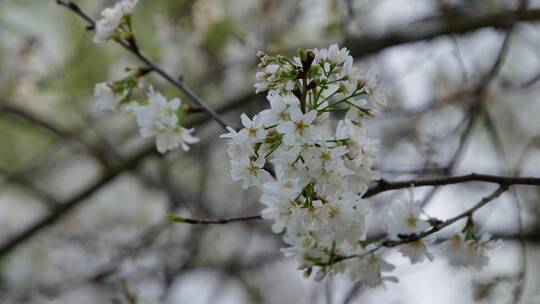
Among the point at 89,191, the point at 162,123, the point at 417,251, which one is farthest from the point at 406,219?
the point at 89,191

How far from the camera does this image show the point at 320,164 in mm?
1241

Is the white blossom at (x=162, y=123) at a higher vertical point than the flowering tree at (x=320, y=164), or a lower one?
higher

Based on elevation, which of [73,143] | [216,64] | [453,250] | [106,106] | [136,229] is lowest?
[453,250]

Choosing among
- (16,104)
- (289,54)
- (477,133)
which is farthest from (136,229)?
(477,133)

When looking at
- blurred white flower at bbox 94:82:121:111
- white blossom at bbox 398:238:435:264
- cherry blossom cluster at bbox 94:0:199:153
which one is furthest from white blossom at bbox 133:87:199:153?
white blossom at bbox 398:238:435:264

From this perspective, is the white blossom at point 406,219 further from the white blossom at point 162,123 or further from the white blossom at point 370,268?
the white blossom at point 162,123

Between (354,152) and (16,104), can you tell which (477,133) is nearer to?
(16,104)

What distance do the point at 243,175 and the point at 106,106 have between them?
50 centimetres

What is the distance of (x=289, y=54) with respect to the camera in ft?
10.7

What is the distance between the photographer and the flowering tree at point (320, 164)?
49.4 inches

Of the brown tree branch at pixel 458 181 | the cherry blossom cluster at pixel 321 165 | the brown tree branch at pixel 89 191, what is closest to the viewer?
the cherry blossom cluster at pixel 321 165

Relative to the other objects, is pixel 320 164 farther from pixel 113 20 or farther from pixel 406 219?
pixel 113 20

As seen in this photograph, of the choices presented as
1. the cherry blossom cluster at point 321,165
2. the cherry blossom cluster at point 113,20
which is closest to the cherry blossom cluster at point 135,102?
the cherry blossom cluster at point 113,20

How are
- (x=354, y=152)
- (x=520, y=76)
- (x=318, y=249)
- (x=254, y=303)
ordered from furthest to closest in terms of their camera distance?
(x=254, y=303), (x=520, y=76), (x=318, y=249), (x=354, y=152)
